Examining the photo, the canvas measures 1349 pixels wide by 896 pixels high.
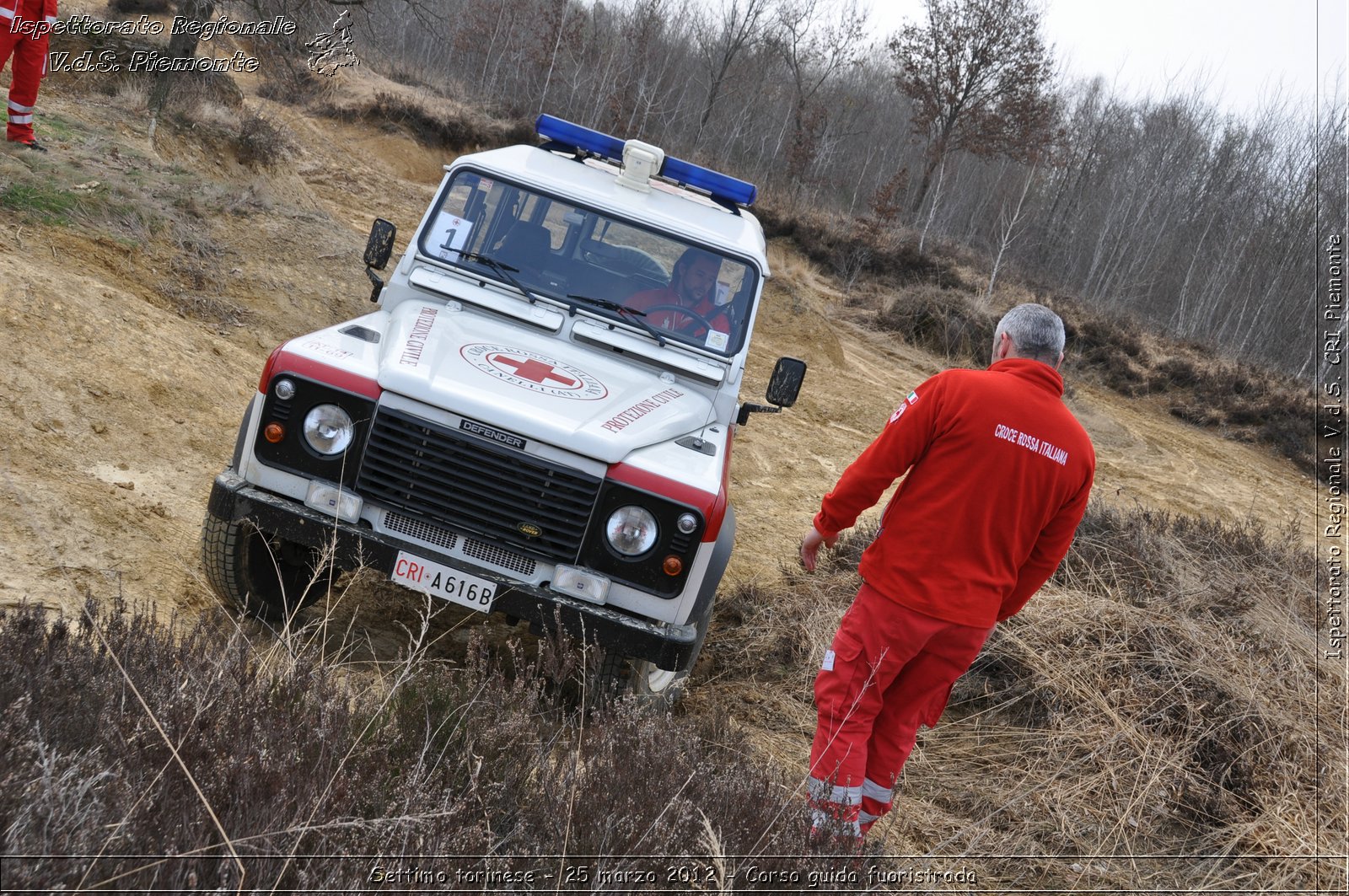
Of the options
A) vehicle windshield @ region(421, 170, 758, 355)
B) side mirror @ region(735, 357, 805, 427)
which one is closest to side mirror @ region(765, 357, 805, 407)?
side mirror @ region(735, 357, 805, 427)

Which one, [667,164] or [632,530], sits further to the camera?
[667,164]

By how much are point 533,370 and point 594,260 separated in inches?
43.7

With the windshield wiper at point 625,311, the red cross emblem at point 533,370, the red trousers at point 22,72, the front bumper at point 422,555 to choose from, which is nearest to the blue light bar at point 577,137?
the windshield wiper at point 625,311

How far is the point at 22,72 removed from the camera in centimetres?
766

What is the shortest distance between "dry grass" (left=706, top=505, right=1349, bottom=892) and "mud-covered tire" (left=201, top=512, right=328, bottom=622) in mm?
2005

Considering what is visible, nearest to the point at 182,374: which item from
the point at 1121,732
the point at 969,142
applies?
the point at 1121,732

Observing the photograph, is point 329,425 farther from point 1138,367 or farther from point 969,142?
point 969,142

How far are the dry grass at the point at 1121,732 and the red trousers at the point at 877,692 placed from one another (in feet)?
0.62

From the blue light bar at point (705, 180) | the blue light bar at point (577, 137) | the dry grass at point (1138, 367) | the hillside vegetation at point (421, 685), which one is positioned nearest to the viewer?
the hillside vegetation at point (421, 685)

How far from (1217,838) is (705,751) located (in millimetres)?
2062

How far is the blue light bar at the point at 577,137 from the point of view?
5.62 metres

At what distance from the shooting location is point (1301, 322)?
28.7 m

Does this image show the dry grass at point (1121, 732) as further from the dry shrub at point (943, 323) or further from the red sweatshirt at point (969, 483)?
the dry shrub at point (943, 323)

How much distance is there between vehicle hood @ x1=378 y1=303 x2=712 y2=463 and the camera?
3348 millimetres
